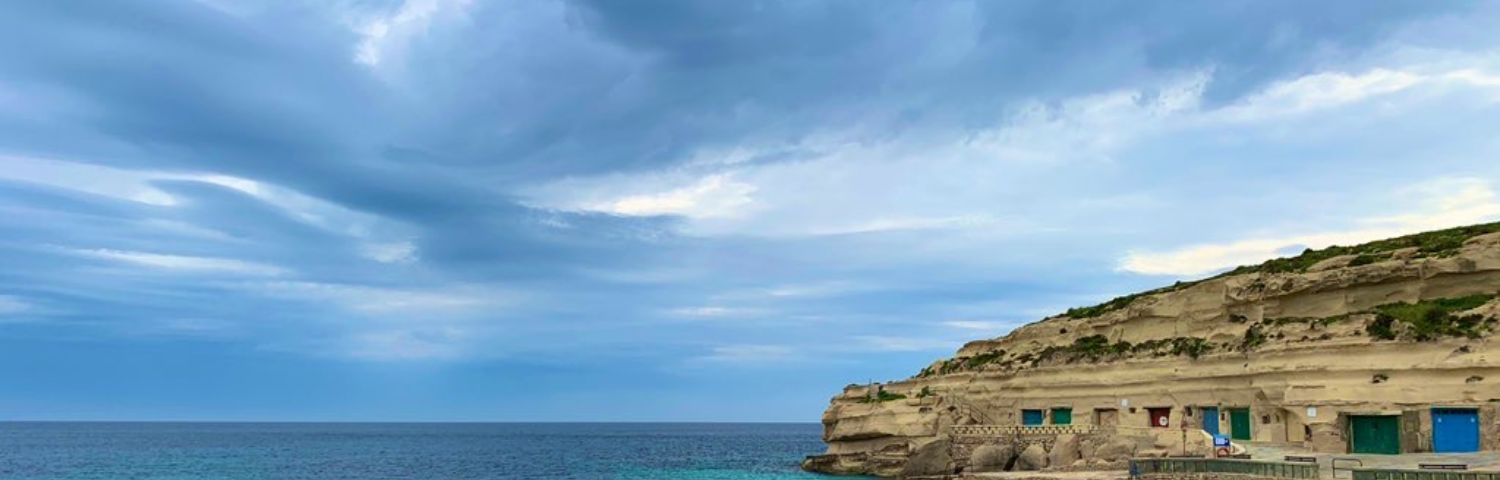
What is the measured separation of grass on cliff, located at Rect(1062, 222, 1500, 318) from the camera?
6550cm

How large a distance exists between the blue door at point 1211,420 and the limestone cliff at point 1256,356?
670 mm

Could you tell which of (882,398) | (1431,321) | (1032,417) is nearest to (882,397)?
(882,398)

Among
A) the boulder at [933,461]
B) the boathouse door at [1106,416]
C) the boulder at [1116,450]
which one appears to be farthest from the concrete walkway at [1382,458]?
the boulder at [933,461]

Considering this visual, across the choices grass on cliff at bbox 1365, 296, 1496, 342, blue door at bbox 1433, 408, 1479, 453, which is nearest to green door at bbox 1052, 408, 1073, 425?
grass on cliff at bbox 1365, 296, 1496, 342

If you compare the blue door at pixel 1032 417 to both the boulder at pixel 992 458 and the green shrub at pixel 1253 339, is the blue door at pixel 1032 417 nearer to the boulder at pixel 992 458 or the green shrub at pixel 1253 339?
the boulder at pixel 992 458

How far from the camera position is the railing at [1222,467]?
37.7 metres

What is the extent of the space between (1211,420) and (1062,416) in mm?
10985

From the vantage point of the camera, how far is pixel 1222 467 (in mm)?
41531

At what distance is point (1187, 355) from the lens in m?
66.8

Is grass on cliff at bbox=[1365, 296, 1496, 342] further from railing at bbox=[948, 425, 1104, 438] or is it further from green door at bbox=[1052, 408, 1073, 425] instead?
green door at bbox=[1052, 408, 1073, 425]

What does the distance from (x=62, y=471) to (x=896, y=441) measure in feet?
231

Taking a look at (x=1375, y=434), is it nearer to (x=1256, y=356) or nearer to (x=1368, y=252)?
(x=1256, y=356)

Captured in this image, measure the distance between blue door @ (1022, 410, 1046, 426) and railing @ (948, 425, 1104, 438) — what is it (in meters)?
7.22

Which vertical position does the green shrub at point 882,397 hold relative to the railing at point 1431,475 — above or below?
above
